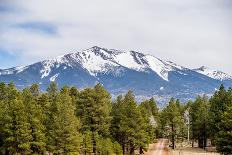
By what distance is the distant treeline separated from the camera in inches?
2980

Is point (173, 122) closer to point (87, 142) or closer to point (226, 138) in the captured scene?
point (87, 142)

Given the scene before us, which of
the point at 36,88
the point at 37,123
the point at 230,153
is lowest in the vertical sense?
the point at 230,153

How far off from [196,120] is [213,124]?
42.9 ft

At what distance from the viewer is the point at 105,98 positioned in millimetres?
94125

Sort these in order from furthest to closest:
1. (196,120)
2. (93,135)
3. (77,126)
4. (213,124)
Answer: (196,120), (213,124), (93,135), (77,126)

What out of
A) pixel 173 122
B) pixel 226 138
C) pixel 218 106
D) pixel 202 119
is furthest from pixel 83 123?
pixel 202 119

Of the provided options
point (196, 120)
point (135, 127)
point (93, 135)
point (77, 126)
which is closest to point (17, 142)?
point (77, 126)

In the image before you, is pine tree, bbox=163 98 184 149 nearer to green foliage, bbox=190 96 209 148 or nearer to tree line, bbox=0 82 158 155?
green foliage, bbox=190 96 209 148

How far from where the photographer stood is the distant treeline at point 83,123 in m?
75.7

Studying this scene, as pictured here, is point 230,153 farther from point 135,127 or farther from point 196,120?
point 196,120

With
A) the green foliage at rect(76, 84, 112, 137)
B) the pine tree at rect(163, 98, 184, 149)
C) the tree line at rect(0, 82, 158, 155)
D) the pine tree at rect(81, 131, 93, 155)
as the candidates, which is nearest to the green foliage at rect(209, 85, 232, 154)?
the pine tree at rect(163, 98, 184, 149)

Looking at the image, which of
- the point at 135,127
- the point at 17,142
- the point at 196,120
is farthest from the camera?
the point at 196,120

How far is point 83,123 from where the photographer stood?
9350 centimetres

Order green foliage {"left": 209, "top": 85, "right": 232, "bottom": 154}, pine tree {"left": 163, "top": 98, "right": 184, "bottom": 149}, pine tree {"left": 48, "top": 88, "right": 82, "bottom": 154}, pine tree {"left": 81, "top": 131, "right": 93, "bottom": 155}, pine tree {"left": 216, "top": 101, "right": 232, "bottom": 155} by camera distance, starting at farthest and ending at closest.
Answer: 1. pine tree {"left": 163, "top": 98, "right": 184, "bottom": 149}
2. pine tree {"left": 81, "top": 131, "right": 93, "bottom": 155}
3. pine tree {"left": 48, "top": 88, "right": 82, "bottom": 154}
4. green foliage {"left": 209, "top": 85, "right": 232, "bottom": 154}
5. pine tree {"left": 216, "top": 101, "right": 232, "bottom": 155}
